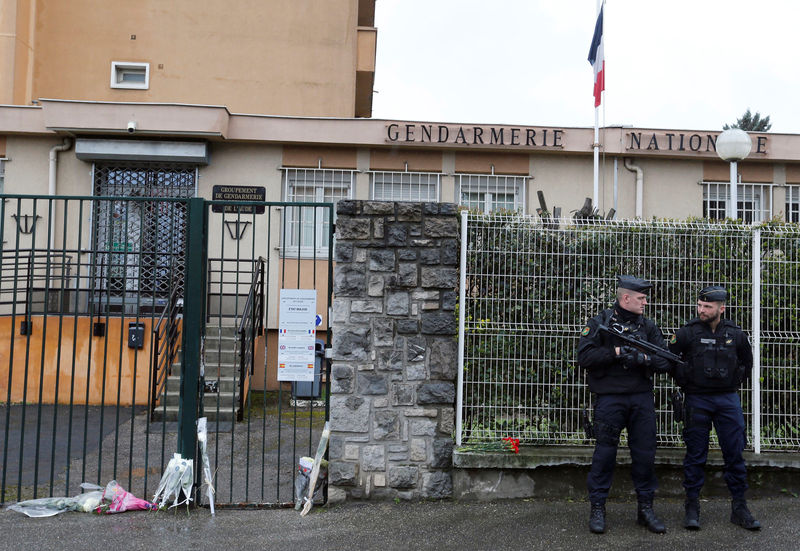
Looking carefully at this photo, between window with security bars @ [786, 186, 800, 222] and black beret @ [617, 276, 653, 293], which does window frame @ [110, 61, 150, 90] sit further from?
window with security bars @ [786, 186, 800, 222]

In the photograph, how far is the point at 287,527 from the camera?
519 cm

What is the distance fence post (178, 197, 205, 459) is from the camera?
5574 mm

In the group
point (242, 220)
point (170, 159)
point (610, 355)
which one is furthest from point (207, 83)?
point (610, 355)

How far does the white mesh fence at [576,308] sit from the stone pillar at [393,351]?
24 centimetres

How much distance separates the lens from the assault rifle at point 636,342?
5000 millimetres

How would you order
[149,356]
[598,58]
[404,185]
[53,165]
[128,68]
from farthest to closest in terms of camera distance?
[128,68]
[598,58]
[404,185]
[53,165]
[149,356]

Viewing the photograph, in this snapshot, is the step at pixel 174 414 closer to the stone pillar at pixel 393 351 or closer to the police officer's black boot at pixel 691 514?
the stone pillar at pixel 393 351

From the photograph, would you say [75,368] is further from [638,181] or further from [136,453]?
[638,181]

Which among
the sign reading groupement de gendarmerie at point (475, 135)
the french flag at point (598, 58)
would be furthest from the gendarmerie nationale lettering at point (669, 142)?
the sign reading groupement de gendarmerie at point (475, 135)

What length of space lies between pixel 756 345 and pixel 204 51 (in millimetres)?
12348

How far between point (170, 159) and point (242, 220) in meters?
1.59

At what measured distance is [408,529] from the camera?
511 centimetres

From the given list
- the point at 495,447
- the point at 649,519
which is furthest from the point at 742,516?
the point at 495,447

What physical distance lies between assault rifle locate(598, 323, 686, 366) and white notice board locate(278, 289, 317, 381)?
7.65 feet
